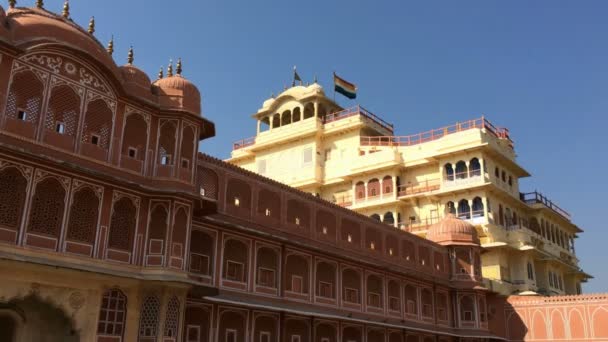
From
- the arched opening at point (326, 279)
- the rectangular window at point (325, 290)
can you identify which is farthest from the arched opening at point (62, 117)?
the rectangular window at point (325, 290)

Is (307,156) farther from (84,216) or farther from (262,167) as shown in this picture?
(84,216)

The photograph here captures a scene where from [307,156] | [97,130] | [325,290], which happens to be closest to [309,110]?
[307,156]

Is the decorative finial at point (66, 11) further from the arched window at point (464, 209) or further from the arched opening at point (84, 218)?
the arched window at point (464, 209)

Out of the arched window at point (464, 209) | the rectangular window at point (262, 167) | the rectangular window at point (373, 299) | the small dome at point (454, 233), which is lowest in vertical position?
the rectangular window at point (373, 299)

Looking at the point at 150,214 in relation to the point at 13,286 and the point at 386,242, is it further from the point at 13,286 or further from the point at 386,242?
the point at 386,242

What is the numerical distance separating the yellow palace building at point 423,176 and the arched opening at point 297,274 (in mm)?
15966

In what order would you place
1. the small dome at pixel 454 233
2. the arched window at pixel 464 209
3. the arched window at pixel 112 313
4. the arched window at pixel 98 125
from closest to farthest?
the arched window at pixel 112 313, the arched window at pixel 98 125, the small dome at pixel 454 233, the arched window at pixel 464 209

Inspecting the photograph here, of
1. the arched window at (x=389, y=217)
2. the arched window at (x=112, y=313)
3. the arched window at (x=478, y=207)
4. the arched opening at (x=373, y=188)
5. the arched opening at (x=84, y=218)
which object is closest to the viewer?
the arched opening at (x=84, y=218)

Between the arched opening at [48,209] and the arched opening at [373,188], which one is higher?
the arched opening at [373,188]

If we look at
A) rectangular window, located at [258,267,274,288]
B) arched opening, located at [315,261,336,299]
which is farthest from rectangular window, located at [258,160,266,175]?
rectangular window, located at [258,267,274,288]

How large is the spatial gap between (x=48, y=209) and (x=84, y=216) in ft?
3.60

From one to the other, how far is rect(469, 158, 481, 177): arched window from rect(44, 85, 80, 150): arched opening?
28626mm

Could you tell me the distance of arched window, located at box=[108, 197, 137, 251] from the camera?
60.4 feet

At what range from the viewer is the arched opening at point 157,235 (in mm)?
18656
